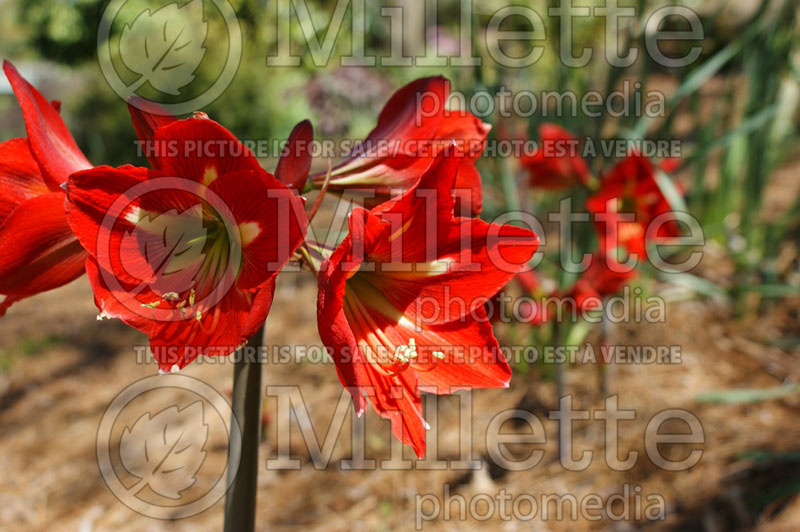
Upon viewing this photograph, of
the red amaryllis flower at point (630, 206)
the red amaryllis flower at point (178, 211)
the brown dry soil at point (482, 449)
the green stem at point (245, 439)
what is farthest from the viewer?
the red amaryllis flower at point (630, 206)

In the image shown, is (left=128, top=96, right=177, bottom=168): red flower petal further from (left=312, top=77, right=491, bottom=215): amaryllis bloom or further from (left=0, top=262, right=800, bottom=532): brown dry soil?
(left=0, top=262, right=800, bottom=532): brown dry soil

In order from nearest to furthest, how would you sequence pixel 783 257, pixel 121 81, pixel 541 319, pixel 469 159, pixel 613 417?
pixel 469 159 → pixel 541 319 → pixel 613 417 → pixel 783 257 → pixel 121 81

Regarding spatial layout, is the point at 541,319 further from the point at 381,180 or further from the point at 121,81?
the point at 121,81

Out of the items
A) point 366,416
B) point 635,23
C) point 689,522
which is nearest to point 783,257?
point 635,23

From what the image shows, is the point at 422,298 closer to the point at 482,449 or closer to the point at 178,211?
the point at 178,211

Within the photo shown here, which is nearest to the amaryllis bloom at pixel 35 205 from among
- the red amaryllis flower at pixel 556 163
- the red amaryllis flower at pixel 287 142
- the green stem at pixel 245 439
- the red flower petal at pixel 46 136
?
the red flower petal at pixel 46 136

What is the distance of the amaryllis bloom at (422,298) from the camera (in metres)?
0.71

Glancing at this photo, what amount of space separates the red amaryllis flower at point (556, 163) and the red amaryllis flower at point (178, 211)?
4.42 feet

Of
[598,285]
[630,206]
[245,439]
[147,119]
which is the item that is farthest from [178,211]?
[630,206]

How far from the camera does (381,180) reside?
85 centimetres

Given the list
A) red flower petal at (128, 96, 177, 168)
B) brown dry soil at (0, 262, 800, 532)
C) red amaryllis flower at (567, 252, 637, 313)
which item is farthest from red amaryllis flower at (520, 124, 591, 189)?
red flower petal at (128, 96, 177, 168)

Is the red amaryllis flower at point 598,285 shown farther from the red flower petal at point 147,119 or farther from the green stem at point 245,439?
the red flower petal at point 147,119

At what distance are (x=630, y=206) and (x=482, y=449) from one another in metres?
0.91

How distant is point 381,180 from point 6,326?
10.2ft
